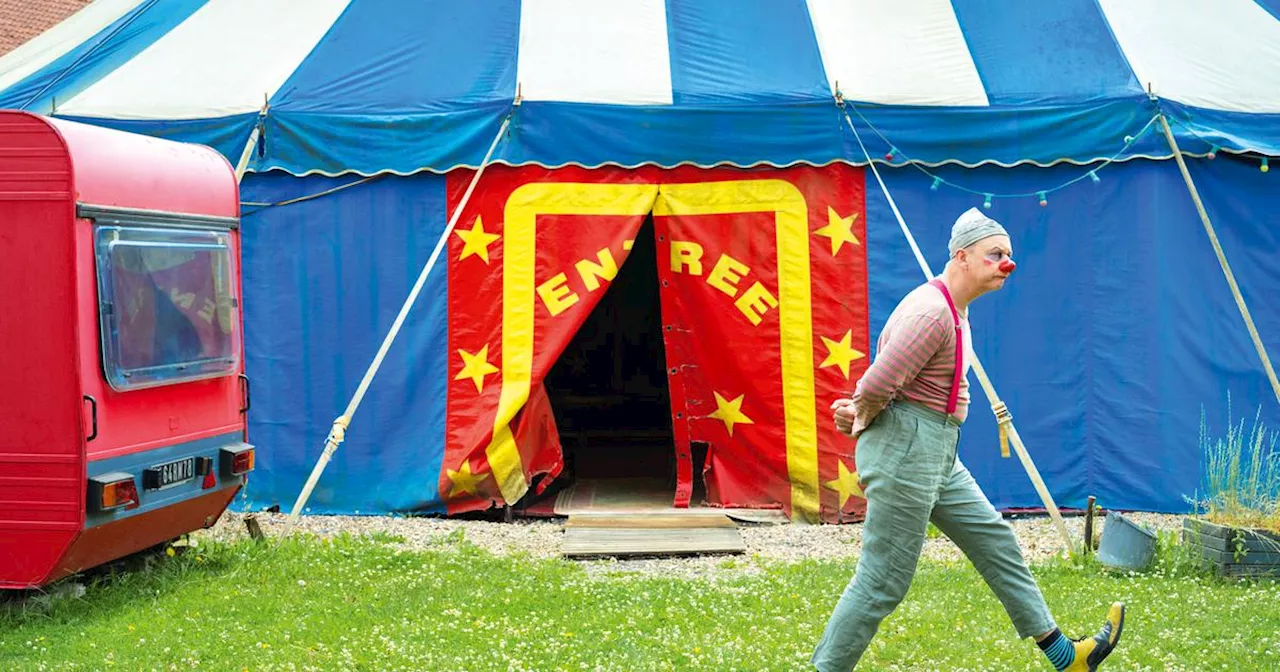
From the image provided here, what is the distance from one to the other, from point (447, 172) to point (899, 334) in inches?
160

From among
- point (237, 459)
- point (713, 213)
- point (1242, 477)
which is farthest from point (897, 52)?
point (237, 459)

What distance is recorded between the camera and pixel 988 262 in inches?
156

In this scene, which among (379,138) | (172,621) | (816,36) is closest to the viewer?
(172,621)

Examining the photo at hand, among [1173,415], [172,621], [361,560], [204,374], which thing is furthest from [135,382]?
[1173,415]

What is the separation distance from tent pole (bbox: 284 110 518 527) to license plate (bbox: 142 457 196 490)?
783 millimetres

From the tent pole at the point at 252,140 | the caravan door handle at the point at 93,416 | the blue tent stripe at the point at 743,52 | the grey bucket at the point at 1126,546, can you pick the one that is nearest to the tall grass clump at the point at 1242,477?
the grey bucket at the point at 1126,546

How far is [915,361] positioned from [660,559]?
3.06 meters

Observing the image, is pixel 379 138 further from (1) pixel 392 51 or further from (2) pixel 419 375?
(2) pixel 419 375

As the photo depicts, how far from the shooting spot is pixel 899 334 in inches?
153

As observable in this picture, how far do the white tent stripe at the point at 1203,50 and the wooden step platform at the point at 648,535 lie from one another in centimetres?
344

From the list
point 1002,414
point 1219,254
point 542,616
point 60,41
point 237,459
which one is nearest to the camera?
point 542,616

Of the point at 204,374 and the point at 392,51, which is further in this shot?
the point at 392,51

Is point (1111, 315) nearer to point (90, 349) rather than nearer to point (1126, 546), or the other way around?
point (1126, 546)

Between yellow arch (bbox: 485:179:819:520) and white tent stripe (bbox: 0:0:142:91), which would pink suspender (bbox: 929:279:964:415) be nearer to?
yellow arch (bbox: 485:179:819:520)
